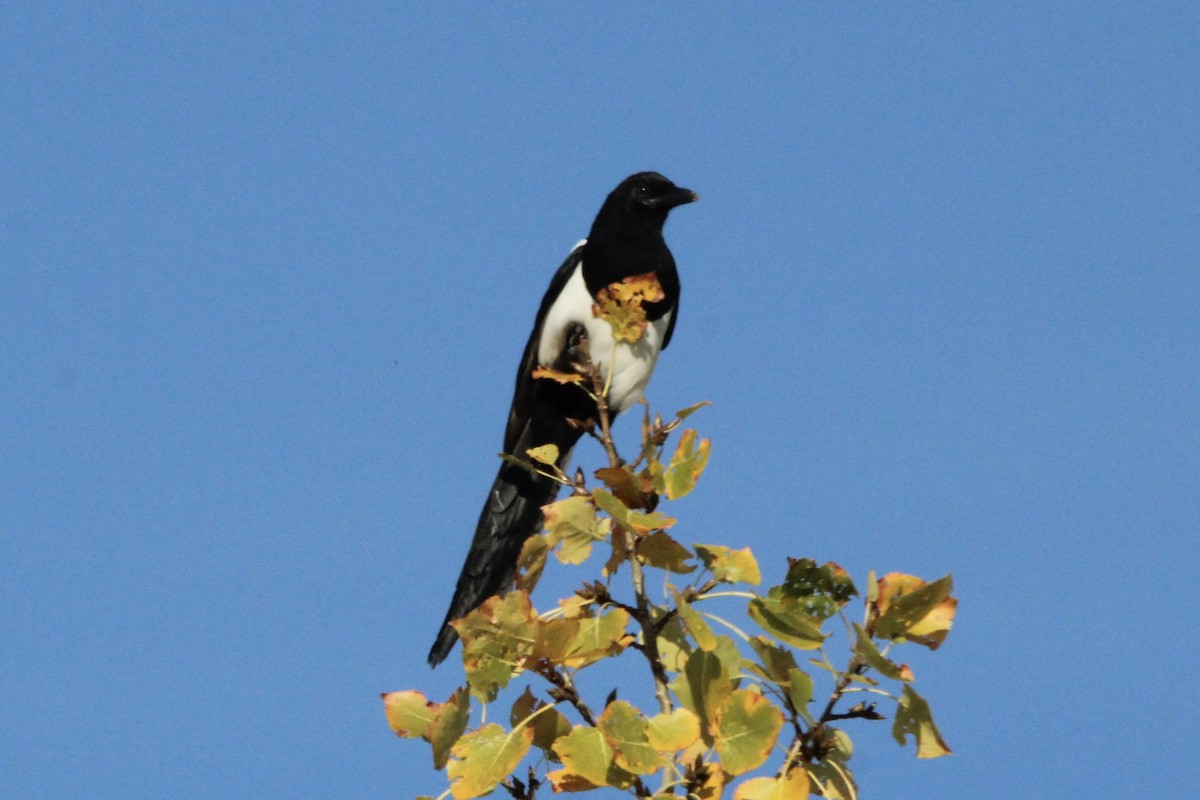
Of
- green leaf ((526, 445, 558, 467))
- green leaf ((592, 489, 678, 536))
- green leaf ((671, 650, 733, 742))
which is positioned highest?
green leaf ((526, 445, 558, 467))

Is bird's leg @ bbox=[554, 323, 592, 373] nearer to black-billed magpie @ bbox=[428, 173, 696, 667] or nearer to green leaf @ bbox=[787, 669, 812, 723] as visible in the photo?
black-billed magpie @ bbox=[428, 173, 696, 667]

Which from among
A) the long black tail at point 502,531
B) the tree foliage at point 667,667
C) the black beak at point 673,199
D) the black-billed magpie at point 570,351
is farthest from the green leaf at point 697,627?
the black beak at point 673,199

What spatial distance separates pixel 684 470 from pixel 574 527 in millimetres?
193

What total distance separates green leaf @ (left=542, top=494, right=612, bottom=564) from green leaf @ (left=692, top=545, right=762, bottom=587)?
0.17 meters

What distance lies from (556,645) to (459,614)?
9.98 ft

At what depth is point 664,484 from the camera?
8.13ft

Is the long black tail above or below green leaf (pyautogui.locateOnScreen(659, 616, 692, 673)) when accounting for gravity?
above

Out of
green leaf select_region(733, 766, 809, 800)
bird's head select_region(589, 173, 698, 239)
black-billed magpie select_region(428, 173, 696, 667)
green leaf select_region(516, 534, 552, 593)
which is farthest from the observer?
bird's head select_region(589, 173, 698, 239)

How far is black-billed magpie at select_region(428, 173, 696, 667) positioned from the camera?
5.68 meters

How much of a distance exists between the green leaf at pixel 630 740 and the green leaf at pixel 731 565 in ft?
0.88

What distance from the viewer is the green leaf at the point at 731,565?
2.40 m

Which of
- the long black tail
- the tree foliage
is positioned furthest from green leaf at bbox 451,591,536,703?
the long black tail

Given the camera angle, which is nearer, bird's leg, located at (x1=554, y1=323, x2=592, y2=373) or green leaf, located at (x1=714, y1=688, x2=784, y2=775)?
green leaf, located at (x1=714, y1=688, x2=784, y2=775)

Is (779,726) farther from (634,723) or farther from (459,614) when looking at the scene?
(459,614)
